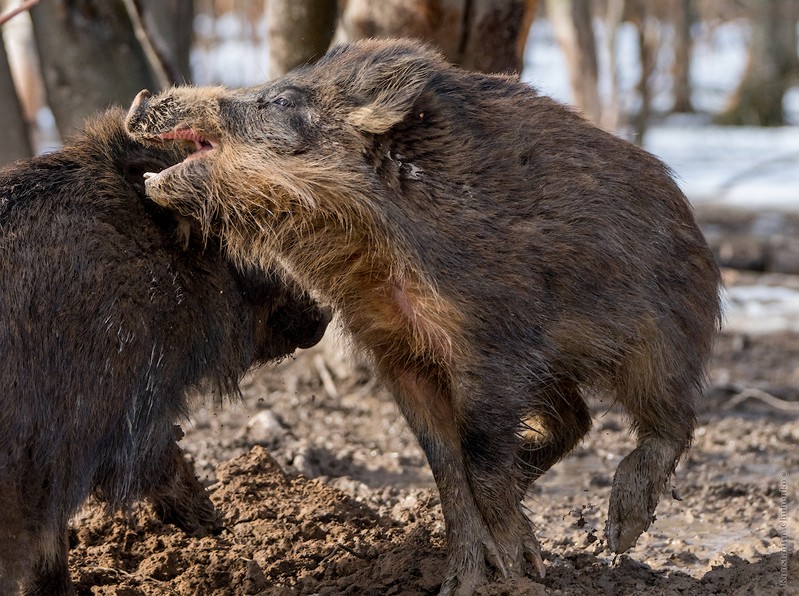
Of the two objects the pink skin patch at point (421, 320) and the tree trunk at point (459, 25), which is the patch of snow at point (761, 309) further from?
the pink skin patch at point (421, 320)

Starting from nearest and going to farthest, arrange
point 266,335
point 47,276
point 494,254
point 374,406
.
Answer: point 47,276
point 494,254
point 266,335
point 374,406

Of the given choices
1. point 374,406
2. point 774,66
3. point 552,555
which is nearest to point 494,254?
point 552,555

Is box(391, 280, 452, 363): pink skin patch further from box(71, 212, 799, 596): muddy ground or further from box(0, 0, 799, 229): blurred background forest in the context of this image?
box(0, 0, 799, 229): blurred background forest

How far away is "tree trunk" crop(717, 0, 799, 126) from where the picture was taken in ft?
66.6

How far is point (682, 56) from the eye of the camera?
21094 millimetres

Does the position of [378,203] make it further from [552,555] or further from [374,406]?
[374,406]

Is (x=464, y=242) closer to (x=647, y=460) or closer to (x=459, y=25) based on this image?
(x=647, y=460)

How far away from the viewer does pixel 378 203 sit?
3887 millimetres

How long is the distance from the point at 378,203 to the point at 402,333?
496mm

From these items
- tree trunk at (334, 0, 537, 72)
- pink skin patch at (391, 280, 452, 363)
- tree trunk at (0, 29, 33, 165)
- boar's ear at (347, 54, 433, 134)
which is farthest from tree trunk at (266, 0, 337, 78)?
pink skin patch at (391, 280, 452, 363)

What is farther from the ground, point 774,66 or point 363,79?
point 363,79

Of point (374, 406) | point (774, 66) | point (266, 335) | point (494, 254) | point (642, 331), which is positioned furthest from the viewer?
point (774, 66)

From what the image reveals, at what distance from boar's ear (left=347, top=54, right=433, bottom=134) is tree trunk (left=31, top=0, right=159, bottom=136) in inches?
105

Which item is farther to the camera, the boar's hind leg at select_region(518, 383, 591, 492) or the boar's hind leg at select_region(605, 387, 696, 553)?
the boar's hind leg at select_region(518, 383, 591, 492)
